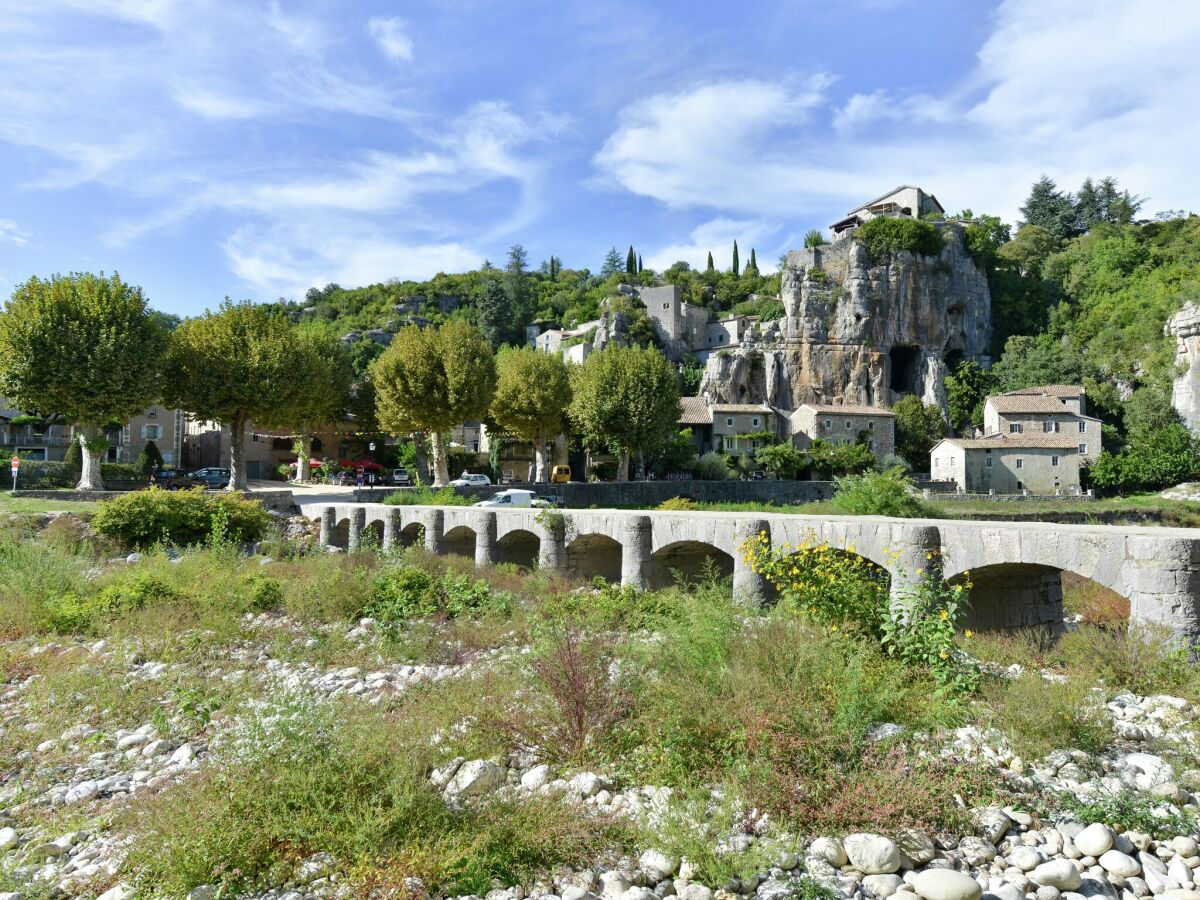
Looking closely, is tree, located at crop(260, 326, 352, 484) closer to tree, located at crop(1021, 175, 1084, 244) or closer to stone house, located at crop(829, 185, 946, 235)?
stone house, located at crop(829, 185, 946, 235)

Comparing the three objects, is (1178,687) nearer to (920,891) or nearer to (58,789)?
(920,891)

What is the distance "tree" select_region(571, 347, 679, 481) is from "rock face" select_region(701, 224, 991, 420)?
20.2 meters

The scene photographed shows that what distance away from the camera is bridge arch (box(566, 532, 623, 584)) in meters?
17.8

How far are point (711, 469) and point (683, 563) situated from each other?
135ft

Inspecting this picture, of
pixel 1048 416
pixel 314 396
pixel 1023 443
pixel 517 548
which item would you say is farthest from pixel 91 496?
pixel 1048 416

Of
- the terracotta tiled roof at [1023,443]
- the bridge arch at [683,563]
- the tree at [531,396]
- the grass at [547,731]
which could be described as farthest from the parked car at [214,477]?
the terracotta tiled roof at [1023,443]

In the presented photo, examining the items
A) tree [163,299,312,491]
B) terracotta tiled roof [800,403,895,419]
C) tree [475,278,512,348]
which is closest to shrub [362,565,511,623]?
tree [163,299,312,491]

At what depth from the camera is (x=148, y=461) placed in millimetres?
43781

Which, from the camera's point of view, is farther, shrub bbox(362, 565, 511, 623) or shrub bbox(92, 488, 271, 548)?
shrub bbox(92, 488, 271, 548)

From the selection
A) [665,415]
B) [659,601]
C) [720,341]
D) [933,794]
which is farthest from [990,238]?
[933,794]

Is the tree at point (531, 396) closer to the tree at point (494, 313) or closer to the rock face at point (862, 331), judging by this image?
the rock face at point (862, 331)

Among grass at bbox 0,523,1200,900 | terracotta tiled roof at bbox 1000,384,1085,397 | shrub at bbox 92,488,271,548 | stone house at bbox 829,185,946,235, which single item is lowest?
grass at bbox 0,523,1200,900

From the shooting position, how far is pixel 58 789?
7016 mm

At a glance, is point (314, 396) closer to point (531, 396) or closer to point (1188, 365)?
point (531, 396)
